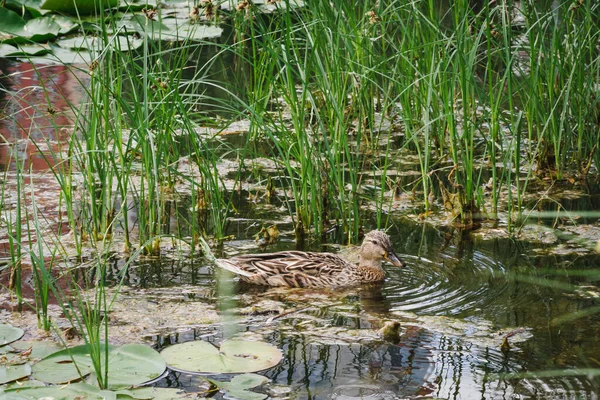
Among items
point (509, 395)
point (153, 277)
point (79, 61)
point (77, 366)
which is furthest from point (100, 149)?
point (79, 61)

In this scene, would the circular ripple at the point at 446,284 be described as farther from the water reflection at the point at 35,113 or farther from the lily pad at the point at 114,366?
the water reflection at the point at 35,113

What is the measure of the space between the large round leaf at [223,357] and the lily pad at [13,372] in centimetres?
65

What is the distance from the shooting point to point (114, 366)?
450cm

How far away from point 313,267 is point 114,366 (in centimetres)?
182

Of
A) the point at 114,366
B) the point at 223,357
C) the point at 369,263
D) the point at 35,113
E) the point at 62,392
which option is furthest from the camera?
the point at 35,113

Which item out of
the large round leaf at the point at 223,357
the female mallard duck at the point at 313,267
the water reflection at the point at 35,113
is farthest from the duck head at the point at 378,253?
the water reflection at the point at 35,113

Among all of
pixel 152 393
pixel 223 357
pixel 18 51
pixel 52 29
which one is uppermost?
pixel 52 29

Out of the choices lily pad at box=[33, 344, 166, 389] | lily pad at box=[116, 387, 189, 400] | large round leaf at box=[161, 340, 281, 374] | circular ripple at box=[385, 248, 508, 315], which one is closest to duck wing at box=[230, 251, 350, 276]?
circular ripple at box=[385, 248, 508, 315]

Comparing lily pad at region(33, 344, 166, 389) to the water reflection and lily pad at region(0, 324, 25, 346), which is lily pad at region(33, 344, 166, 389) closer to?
lily pad at region(0, 324, 25, 346)

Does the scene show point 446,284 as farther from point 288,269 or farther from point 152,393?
point 152,393

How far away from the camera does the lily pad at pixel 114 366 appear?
4.38 m

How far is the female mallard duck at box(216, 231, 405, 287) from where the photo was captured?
597 centimetres

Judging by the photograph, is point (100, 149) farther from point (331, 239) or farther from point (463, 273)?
point (463, 273)

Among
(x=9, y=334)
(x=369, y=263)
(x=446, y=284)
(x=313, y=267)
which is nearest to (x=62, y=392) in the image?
(x=9, y=334)
